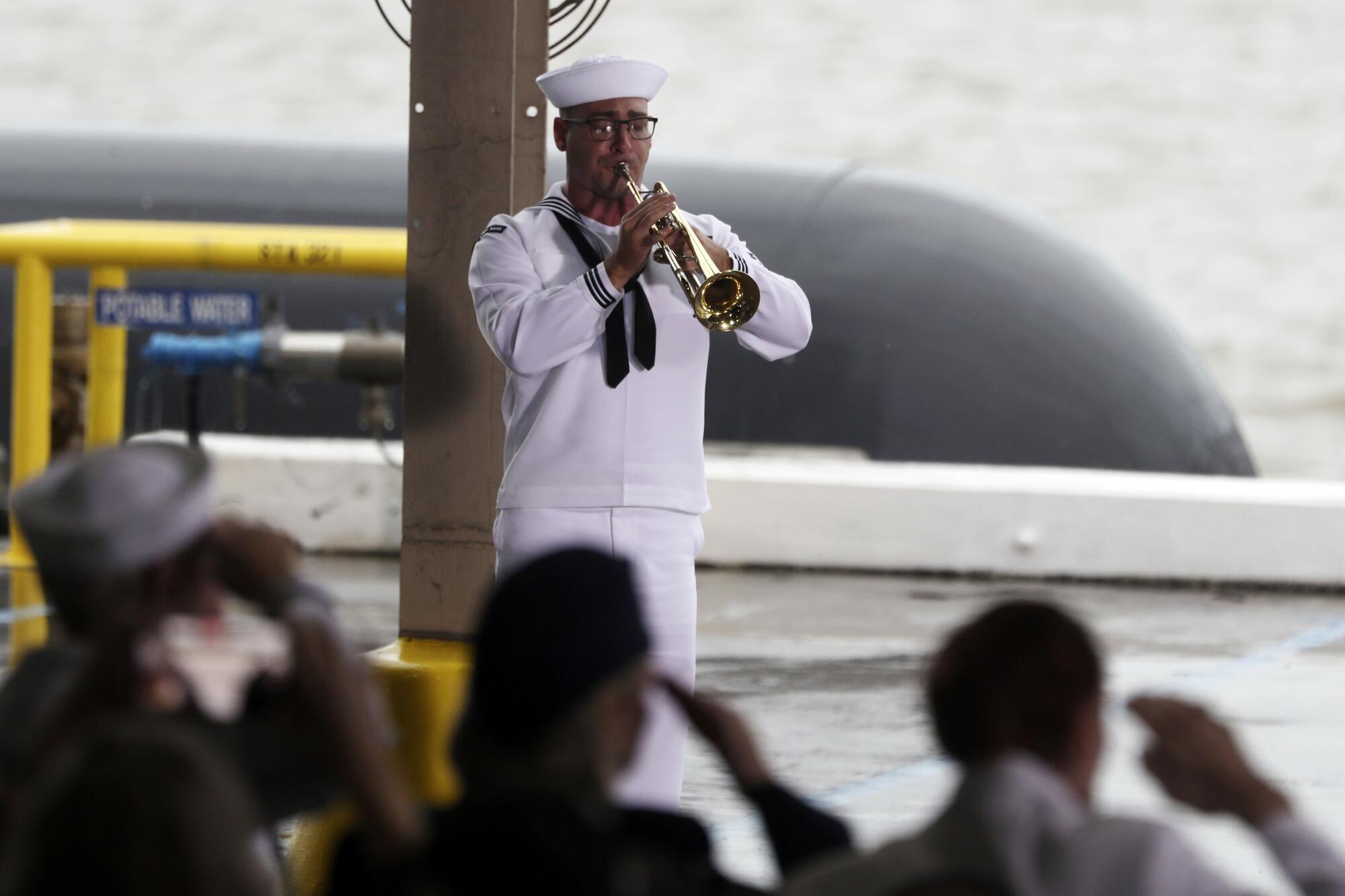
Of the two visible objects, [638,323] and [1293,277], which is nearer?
[638,323]

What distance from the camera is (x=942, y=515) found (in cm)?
1069

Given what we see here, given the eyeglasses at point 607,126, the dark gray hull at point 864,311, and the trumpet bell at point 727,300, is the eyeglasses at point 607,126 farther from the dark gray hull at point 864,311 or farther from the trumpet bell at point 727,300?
the dark gray hull at point 864,311

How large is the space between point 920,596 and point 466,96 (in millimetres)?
5909

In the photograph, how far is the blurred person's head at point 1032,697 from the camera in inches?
87.7

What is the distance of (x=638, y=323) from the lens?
4.28m

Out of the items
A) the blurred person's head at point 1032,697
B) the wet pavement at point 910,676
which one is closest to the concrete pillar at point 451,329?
the wet pavement at point 910,676

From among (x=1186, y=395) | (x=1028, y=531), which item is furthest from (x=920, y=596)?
(x=1186, y=395)

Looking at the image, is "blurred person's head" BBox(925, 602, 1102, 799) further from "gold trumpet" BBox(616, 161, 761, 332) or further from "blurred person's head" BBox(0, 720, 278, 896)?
"gold trumpet" BBox(616, 161, 761, 332)

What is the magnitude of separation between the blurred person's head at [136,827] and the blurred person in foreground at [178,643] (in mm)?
254

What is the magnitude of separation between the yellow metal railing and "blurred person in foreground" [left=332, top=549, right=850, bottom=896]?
7.15 m

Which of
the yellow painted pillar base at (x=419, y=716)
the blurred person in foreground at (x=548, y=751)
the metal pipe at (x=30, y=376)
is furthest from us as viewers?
the metal pipe at (x=30, y=376)

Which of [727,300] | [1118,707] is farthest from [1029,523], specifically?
A: [727,300]

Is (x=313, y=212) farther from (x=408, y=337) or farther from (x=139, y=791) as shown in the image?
(x=139, y=791)

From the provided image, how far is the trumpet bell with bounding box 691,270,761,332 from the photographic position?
4.24m
